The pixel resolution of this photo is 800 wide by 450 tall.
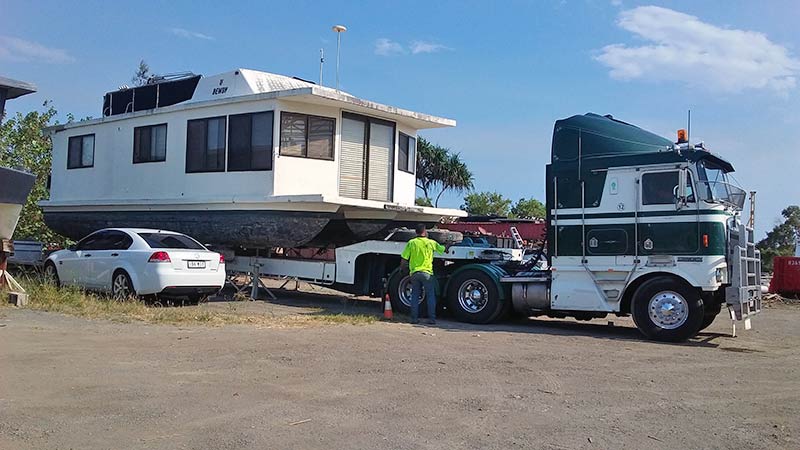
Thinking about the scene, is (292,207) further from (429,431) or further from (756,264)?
(429,431)

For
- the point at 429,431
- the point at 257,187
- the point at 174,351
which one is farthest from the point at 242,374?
the point at 257,187

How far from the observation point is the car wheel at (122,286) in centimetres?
1307

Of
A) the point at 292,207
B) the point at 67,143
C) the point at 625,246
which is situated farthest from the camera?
the point at 67,143

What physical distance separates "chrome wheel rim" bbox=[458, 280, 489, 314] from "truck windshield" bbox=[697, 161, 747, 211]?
3.95 meters

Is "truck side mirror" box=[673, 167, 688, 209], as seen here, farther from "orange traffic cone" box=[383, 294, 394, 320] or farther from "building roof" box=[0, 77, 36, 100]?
"building roof" box=[0, 77, 36, 100]

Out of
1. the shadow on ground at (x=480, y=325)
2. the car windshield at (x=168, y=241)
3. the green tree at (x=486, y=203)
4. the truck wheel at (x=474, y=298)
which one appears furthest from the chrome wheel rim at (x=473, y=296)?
the green tree at (x=486, y=203)

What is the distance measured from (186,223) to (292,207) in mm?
3001

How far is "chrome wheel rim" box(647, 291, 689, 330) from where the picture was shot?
1109 cm

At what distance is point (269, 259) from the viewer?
16.1m

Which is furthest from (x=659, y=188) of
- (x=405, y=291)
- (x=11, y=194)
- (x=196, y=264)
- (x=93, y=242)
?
(x=11, y=194)

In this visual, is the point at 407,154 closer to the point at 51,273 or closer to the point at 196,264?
the point at 196,264

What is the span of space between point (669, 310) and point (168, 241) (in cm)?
867

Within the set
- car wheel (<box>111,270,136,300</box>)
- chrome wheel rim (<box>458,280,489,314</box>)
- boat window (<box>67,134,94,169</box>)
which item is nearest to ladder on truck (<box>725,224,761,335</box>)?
chrome wheel rim (<box>458,280,489,314</box>)

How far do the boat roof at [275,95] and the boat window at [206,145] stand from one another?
427mm
